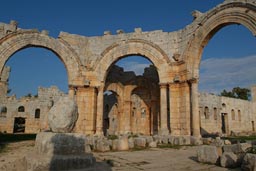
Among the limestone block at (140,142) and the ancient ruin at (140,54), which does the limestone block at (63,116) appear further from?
the limestone block at (140,142)

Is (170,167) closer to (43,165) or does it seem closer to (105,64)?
A: (43,165)

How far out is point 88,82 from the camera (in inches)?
589

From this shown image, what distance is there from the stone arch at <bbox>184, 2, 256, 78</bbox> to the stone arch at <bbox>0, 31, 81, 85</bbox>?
22.6 ft

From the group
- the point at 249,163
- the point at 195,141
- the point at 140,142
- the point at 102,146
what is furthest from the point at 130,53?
the point at 249,163

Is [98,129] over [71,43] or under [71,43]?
under

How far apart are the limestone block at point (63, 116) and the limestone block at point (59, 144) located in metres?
0.23

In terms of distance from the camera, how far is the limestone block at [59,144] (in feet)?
16.6

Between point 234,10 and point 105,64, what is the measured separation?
26.1 ft

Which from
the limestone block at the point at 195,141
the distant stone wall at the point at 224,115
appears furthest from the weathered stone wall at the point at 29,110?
the limestone block at the point at 195,141

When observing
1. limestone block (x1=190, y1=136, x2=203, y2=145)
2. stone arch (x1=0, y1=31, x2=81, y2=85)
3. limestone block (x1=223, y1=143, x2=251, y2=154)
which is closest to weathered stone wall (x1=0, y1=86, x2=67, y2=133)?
stone arch (x1=0, y1=31, x2=81, y2=85)

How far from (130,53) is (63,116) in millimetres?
10328

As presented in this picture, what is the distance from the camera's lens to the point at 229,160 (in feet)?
18.6

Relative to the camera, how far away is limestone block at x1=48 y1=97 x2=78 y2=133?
17.8ft

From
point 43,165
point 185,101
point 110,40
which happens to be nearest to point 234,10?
point 185,101
